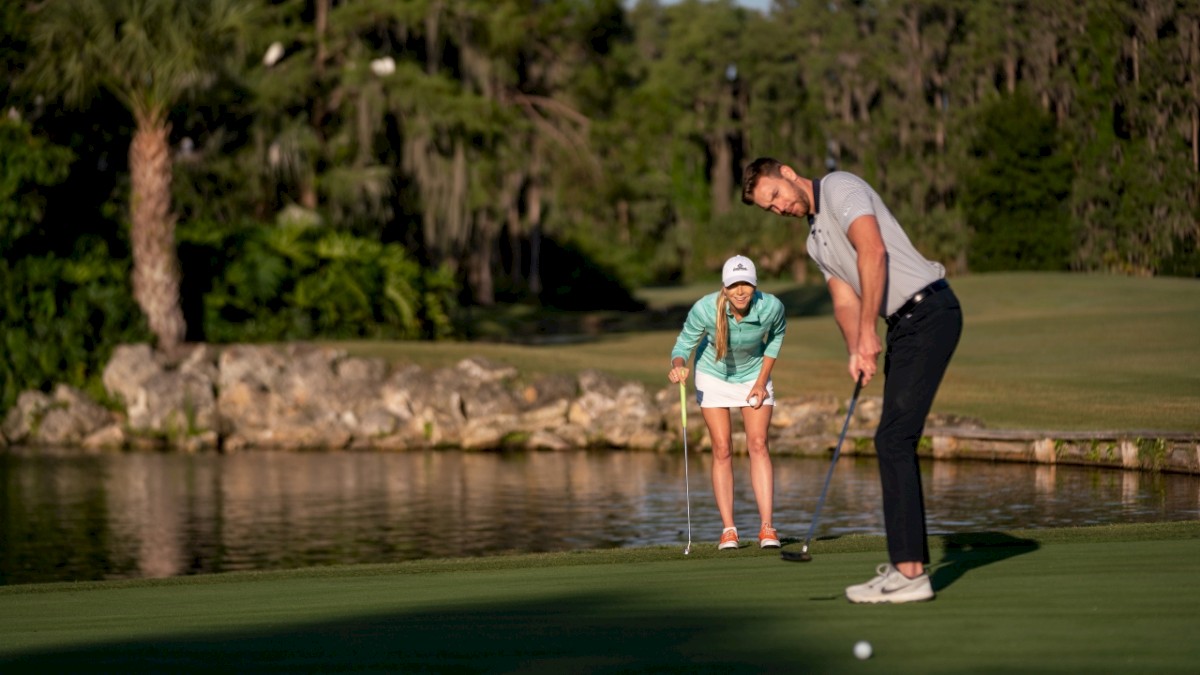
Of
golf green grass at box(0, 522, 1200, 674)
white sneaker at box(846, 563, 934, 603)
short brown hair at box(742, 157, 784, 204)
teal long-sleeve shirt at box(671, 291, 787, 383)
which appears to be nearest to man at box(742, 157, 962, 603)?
white sneaker at box(846, 563, 934, 603)

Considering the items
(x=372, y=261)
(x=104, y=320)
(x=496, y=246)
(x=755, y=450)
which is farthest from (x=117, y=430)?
(x=496, y=246)

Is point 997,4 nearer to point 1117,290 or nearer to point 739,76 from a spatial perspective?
point 1117,290

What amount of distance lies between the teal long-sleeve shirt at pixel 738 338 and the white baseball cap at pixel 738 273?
0.19 metres

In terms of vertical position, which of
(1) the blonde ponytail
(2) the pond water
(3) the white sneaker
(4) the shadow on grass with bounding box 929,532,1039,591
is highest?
(1) the blonde ponytail

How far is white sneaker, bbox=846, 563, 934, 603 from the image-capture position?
8.09 meters

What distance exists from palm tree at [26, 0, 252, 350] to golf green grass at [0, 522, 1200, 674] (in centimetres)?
2410

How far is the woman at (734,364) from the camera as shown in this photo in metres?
11.9

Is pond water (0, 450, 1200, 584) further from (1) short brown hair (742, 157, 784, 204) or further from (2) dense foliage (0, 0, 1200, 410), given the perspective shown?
(2) dense foliage (0, 0, 1200, 410)

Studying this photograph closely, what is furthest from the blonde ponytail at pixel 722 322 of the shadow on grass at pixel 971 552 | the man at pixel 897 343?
the man at pixel 897 343

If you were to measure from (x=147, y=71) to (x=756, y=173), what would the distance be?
91.8 ft

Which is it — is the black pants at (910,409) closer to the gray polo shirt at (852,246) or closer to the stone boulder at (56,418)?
the gray polo shirt at (852,246)

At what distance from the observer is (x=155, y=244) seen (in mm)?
35031

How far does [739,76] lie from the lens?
97875 millimetres

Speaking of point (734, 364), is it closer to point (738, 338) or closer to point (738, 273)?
point (738, 338)
